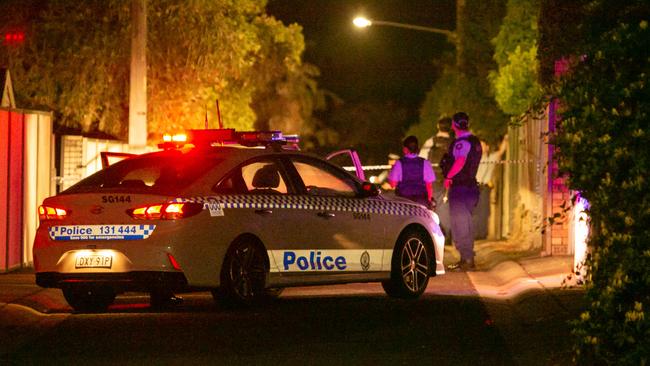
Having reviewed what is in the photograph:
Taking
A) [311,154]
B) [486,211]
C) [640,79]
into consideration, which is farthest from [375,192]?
[486,211]

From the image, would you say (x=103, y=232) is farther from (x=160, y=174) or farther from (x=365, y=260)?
(x=365, y=260)

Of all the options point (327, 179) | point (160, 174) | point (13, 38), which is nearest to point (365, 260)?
point (327, 179)

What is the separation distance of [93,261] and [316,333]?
2.06 meters

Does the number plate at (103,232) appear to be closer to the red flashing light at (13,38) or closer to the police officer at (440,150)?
the police officer at (440,150)

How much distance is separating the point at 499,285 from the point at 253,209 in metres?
4.12

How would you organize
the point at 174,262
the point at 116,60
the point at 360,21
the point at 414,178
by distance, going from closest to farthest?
the point at 174,262
the point at 414,178
the point at 116,60
the point at 360,21

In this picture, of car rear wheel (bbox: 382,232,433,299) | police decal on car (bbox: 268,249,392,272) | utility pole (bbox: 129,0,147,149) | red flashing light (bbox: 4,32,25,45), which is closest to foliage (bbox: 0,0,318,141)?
red flashing light (bbox: 4,32,25,45)

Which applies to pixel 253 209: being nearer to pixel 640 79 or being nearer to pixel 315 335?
pixel 315 335

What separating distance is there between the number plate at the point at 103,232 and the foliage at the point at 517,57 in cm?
1847

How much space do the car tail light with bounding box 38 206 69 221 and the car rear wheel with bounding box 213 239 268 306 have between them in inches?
52.4

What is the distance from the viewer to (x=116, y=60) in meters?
28.0

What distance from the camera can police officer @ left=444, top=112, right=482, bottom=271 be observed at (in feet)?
58.9

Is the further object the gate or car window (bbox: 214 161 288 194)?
the gate

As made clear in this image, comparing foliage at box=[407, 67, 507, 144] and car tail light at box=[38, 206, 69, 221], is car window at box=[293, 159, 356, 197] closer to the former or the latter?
car tail light at box=[38, 206, 69, 221]
